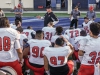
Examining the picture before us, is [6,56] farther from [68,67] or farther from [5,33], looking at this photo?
[68,67]

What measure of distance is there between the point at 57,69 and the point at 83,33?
2.29 m

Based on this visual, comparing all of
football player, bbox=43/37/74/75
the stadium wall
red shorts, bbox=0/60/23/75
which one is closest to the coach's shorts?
football player, bbox=43/37/74/75

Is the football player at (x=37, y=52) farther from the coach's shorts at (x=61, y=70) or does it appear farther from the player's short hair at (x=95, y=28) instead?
the player's short hair at (x=95, y=28)

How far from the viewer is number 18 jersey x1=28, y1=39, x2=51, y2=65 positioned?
200 inches

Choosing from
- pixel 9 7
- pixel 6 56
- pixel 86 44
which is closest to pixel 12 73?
pixel 6 56

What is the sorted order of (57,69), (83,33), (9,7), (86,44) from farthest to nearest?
(9,7) → (83,33) → (57,69) → (86,44)

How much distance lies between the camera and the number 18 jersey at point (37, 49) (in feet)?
16.6

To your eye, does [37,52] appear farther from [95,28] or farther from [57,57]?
[95,28]

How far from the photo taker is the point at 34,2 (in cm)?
3069

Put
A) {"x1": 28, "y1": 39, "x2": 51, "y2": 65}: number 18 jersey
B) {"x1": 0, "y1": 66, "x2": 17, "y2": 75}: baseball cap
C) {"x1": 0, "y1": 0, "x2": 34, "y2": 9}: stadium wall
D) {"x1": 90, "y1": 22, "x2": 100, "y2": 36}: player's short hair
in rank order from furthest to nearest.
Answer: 1. {"x1": 0, "y1": 0, "x2": 34, "y2": 9}: stadium wall
2. {"x1": 28, "y1": 39, "x2": 51, "y2": 65}: number 18 jersey
3. {"x1": 0, "y1": 66, "x2": 17, "y2": 75}: baseball cap
4. {"x1": 90, "y1": 22, "x2": 100, "y2": 36}: player's short hair

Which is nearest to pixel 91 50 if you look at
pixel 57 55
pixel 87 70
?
pixel 87 70

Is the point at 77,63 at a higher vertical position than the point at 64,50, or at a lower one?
lower

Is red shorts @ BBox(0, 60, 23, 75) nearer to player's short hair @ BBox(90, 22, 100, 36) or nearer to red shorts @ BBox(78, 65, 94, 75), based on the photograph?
red shorts @ BBox(78, 65, 94, 75)

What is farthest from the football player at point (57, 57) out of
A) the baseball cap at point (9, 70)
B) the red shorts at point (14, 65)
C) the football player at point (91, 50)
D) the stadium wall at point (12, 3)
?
the stadium wall at point (12, 3)
